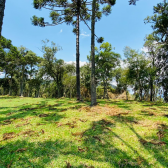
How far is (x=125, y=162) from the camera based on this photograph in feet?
6.07

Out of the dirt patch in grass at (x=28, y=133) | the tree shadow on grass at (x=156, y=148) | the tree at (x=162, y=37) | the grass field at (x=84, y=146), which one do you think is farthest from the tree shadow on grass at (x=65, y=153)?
the tree at (x=162, y=37)

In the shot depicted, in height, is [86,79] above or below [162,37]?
below

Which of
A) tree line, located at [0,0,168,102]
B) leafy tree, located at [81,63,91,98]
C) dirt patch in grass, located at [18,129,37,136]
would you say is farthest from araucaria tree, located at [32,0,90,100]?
leafy tree, located at [81,63,91,98]

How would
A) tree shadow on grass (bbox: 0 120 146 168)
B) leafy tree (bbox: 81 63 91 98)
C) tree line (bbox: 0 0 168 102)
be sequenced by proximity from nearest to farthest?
tree shadow on grass (bbox: 0 120 146 168), tree line (bbox: 0 0 168 102), leafy tree (bbox: 81 63 91 98)

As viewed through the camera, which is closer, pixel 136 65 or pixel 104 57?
pixel 136 65

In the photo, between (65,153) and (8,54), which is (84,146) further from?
(8,54)

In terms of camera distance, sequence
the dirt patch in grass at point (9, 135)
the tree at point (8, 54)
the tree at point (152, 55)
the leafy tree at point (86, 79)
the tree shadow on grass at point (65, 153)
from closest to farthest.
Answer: the tree shadow on grass at point (65, 153) < the dirt patch in grass at point (9, 135) < the tree at point (152, 55) < the tree at point (8, 54) < the leafy tree at point (86, 79)

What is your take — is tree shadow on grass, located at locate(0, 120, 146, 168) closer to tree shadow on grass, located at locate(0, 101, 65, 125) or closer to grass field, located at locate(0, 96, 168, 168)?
grass field, located at locate(0, 96, 168, 168)

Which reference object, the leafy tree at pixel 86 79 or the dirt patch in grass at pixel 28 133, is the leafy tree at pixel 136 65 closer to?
the leafy tree at pixel 86 79

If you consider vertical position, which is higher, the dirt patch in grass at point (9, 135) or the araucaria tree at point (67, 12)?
the araucaria tree at point (67, 12)

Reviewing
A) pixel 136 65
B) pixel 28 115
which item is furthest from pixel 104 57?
pixel 28 115

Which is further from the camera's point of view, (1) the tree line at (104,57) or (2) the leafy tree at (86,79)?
(2) the leafy tree at (86,79)

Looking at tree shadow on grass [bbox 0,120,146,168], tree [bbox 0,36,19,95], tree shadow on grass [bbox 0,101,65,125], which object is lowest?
tree shadow on grass [bbox 0,120,146,168]

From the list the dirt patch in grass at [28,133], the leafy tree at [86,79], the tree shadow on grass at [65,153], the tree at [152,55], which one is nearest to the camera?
the tree shadow on grass at [65,153]
